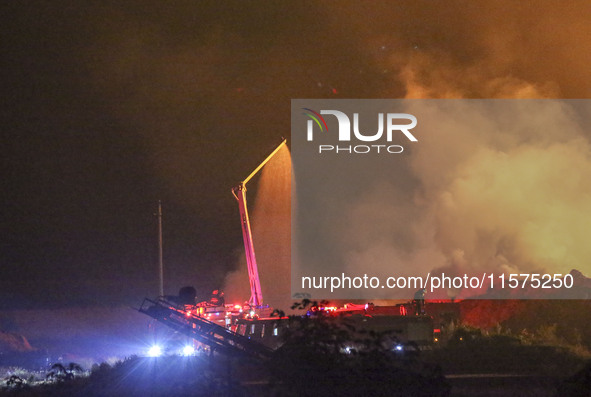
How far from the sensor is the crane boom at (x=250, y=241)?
26797mm

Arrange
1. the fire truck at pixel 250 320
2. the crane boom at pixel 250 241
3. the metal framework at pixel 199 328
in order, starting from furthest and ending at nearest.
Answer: the crane boom at pixel 250 241, the fire truck at pixel 250 320, the metal framework at pixel 199 328

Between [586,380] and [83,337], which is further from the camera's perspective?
[83,337]

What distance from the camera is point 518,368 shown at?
48.9 ft

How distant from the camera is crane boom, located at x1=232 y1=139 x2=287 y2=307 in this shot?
2680cm

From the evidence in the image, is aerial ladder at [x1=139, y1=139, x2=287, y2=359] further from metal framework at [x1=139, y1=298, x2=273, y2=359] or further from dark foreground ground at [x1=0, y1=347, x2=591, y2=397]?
dark foreground ground at [x1=0, y1=347, x2=591, y2=397]

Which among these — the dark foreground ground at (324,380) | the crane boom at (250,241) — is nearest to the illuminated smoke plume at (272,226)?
→ the crane boom at (250,241)

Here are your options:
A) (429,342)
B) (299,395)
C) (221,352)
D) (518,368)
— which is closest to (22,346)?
(221,352)

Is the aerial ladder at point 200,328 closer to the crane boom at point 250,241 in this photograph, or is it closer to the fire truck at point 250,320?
the fire truck at point 250,320

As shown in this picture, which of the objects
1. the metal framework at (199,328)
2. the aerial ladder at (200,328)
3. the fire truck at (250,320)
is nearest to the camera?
the aerial ladder at (200,328)

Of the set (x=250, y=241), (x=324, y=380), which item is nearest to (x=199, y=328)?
(x=250, y=241)

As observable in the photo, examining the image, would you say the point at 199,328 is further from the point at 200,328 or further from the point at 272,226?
the point at 272,226

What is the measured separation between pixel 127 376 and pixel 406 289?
12383 mm

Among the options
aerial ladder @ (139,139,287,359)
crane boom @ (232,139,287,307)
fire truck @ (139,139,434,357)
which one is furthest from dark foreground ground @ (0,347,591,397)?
crane boom @ (232,139,287,307)

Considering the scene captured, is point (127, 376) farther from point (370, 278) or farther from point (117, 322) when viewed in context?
point (117, 322)
